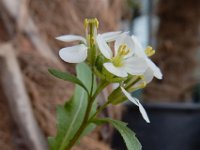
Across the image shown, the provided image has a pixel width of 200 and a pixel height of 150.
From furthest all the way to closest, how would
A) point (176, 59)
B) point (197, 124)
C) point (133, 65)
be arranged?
point (176, 59), point (197, 124), point (133, 65)

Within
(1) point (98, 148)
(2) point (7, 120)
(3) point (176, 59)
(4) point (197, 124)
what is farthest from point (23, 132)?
(3) point (176, 59)

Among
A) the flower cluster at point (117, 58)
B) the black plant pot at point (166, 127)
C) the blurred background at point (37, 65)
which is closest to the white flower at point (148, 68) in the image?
the flower cluster at point (117, 58)

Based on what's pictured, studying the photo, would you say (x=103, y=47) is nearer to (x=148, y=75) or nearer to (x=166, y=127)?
(x=148, y=75)

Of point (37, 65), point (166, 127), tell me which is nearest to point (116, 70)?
point (37, 65)

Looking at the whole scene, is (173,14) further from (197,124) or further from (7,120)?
(7,120)

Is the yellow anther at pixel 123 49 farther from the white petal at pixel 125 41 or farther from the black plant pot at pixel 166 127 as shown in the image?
the black plant pot at pixel 166 127

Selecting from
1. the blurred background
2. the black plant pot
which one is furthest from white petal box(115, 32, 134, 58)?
the black plant pot

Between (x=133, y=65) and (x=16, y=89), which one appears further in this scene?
(x=16, y=89)
